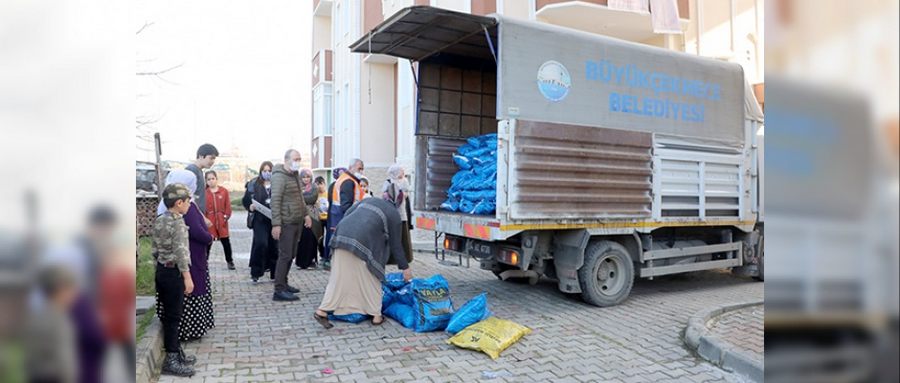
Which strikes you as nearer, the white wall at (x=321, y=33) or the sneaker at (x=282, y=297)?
the sneaker at (x=282, y=297)

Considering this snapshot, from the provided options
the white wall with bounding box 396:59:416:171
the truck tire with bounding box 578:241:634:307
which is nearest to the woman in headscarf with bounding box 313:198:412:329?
the truck tire with bounding box 578:241:634:307

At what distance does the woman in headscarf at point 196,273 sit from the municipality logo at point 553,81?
11.8 ft

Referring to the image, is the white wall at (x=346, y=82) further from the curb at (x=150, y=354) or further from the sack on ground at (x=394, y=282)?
the curb at (x=150, y=354)

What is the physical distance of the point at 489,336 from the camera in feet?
16.4

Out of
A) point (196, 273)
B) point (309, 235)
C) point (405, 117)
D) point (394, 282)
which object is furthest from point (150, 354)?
point (405, 117)

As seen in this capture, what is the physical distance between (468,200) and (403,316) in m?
1.73

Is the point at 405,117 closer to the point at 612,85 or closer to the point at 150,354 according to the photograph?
the point at 612,85

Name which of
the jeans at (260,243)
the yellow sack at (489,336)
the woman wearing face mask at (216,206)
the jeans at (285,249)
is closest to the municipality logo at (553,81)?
the yellow sack at (489,336)

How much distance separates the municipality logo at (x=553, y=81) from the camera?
599 cm

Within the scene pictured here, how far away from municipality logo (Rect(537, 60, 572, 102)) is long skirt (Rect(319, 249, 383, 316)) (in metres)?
2.68

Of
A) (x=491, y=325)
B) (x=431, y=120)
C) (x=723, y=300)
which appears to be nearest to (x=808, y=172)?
(x=491, y=325)

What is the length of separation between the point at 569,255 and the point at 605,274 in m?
0.72

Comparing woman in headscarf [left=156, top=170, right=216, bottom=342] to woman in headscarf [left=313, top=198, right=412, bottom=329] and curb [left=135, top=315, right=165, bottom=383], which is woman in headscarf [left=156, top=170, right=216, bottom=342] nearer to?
curb [left=135, top=315, right=165, bottom=383]

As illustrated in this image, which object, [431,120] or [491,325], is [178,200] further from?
[431,120]
